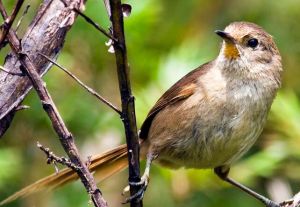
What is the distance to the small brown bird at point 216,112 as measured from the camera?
4.40 metres

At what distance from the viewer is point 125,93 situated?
9.05 feet

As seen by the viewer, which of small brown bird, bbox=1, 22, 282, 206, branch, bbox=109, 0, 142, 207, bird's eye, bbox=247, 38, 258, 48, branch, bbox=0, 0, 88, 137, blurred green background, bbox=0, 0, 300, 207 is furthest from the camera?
blurred green background, bbox=0, 0, 300, 207

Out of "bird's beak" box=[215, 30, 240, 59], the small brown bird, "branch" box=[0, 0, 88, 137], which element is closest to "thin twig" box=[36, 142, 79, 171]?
"branch" box=[0, 0, 88, 137]

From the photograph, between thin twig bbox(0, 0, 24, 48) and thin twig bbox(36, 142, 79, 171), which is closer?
thin twig bbox(0, 0, 24, 48)

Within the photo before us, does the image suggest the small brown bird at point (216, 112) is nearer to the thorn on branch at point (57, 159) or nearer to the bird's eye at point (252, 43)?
the bird's eye at point (252, 43)

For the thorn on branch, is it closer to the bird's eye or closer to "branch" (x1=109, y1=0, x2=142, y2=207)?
"branch" (x1=109, y1=0, x2=142, y2=207)

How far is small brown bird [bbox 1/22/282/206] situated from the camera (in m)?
4.40

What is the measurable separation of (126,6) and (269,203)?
2.39m

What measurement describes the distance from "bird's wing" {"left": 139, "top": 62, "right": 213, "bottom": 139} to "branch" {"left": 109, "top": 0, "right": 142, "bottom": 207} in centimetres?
159

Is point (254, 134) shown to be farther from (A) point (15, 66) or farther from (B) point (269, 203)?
(A) point (15, 66)

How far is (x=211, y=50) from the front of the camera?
6.15 m

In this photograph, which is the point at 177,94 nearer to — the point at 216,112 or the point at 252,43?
the point at 216,112

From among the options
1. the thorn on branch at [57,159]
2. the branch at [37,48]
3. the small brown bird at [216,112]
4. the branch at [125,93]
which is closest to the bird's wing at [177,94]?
the small brown bird at [216,112]

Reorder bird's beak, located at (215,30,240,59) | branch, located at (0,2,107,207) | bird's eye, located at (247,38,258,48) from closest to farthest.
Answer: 1. branch, located at (0,2,107,207)
2. bird's beak, located at (215,30,240,59)
3. bird's eye, located at (247,38,258,48)
